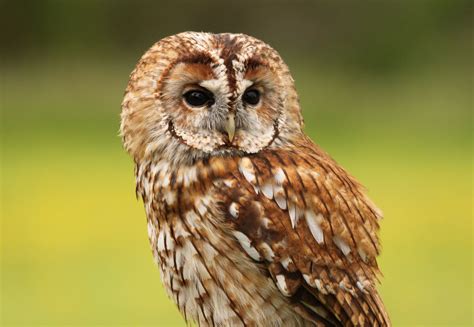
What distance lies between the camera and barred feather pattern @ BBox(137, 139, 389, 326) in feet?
11.4

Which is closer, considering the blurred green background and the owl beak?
the owl beak

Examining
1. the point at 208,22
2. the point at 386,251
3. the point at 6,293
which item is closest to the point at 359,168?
the point at 386,251

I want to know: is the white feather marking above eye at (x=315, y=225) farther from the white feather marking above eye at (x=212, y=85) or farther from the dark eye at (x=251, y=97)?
the white feather marking above eye at (x=212, y=85)

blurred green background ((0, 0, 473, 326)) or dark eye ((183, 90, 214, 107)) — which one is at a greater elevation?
dark eye ((183, 90, 214, 107))

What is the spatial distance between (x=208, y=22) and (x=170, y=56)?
1274 cm

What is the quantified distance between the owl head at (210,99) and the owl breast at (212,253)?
0.32ft

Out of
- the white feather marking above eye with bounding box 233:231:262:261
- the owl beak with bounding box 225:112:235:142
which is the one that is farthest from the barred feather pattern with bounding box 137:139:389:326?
the owl beak with bounding box 225:112:235:142

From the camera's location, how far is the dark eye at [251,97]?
354cm

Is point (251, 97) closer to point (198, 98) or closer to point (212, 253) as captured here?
point (198, 98)

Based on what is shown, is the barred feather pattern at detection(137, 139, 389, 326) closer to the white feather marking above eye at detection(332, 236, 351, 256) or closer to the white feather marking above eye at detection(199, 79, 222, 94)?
the white feather marking above eye at detection(332, 236, 351, 256)

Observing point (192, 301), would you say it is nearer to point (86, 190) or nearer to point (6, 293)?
point (6, 293)

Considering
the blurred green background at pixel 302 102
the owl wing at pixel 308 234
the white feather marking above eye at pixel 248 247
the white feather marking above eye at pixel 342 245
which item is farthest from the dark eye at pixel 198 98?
the blurred green background at pixel 302 102

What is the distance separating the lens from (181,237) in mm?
3529

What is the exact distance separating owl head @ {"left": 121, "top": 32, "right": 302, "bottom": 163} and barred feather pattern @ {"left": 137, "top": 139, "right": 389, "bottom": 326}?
0.25 ft
